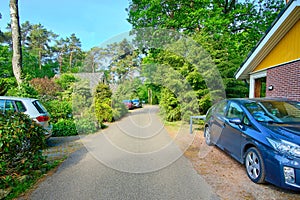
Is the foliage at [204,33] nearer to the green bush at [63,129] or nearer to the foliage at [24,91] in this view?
the green bush at [63,129]

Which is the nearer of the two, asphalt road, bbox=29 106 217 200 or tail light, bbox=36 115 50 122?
asphalt road, bbox=29 106 217 200

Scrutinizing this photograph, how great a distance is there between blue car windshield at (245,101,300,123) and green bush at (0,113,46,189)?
13.7ft

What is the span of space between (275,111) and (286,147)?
46.6 inches

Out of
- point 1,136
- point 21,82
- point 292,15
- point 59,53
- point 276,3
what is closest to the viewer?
point 1,136

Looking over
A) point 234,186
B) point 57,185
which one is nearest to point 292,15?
point 234,186

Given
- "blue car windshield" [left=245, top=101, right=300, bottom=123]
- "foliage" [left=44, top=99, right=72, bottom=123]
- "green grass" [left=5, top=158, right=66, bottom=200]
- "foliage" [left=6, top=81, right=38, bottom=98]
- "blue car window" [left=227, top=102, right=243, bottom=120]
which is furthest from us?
"foliage" [left=44, top=99, right=72, bottom=123]

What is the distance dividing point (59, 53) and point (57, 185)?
42380 mm

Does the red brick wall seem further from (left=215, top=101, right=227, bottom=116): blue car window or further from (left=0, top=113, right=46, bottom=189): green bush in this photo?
(left=0, top=113, right=46, bottom=189): green bush

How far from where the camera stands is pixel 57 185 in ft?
10.4

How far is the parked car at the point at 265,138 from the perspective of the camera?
263 cm

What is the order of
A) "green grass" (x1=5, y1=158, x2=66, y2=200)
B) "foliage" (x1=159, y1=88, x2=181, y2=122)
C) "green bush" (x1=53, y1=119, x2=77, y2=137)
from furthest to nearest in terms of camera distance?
"foliage" (x1=159, y1=88, x2=181, y2=122), "green bush" (x1=53, y1=119, x2=77, y2=137), "green grass" (x1=5, y1=158, x2=66, y2=200)

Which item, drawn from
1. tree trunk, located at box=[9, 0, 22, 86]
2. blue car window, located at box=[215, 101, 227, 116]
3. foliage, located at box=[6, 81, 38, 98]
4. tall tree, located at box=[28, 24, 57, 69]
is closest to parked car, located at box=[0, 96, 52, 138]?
foliage, located at box=[6, 81, 38, 98]

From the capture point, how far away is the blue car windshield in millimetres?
3404

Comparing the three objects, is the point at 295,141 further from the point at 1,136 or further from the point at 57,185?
the point at 1,136
